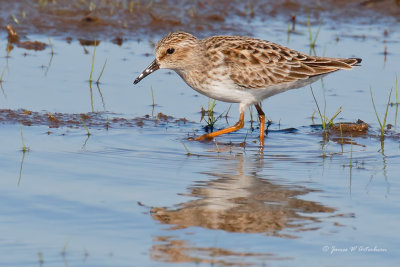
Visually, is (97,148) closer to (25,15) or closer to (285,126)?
(285,126)

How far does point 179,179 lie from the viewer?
30.2 ft

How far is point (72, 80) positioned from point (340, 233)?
6743mm

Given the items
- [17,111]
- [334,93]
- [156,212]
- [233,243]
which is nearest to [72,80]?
[17,111]

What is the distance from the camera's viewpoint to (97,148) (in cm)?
1040

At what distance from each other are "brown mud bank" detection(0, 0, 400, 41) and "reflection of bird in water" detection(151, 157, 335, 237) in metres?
7.74

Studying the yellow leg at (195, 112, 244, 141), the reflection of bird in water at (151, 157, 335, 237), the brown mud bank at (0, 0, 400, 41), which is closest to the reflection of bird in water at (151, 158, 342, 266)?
the reflection of bird in water at (151, 157, 335, 237)

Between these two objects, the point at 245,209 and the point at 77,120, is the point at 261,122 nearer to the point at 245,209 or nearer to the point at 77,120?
the point at 77,120

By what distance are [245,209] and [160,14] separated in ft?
32.3

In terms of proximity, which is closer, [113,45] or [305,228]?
[305,228]

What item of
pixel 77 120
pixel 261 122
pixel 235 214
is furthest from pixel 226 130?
pixel 235 214

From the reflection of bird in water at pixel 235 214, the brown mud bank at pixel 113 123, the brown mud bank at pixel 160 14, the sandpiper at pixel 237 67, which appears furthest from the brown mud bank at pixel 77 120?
the brown mud bank at pixel 160 14

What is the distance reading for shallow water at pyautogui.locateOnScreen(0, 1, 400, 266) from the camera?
720cm

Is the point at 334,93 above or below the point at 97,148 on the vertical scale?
above

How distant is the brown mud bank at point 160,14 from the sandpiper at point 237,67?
15.8 ft
